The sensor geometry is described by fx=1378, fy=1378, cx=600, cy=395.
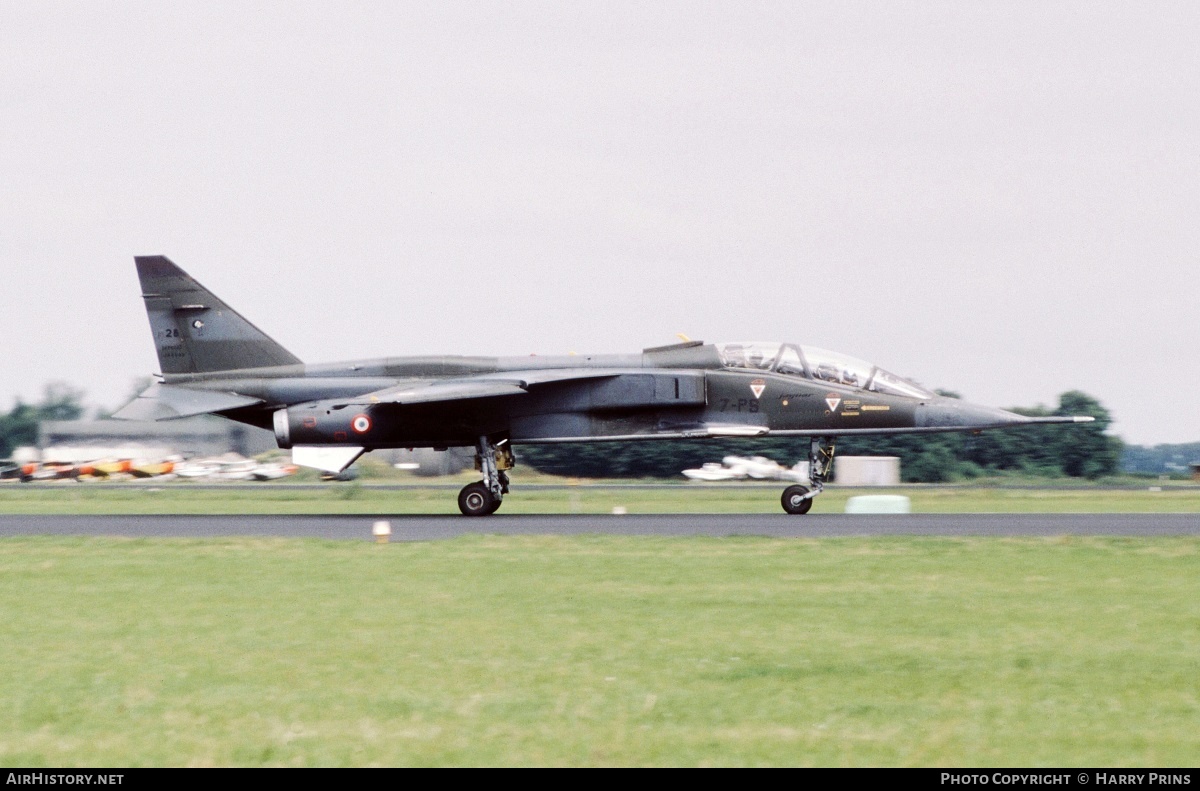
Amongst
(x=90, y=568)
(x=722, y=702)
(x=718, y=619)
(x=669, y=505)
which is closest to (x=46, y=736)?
(x=722, y=702)

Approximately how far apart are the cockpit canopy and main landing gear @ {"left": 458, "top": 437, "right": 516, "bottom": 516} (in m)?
4.91

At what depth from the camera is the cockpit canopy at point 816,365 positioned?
26781 millimetres

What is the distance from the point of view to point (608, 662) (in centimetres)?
969

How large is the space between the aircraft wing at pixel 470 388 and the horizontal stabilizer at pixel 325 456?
1008mm

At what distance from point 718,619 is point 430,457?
56.9 meters

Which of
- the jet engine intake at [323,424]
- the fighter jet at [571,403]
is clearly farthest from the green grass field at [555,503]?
the jet engine intake at [323,424]

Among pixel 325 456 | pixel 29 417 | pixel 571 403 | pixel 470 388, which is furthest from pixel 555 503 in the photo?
pixel 29 417

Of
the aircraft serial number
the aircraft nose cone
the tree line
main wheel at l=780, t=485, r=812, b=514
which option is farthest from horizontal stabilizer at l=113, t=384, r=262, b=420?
the tree line

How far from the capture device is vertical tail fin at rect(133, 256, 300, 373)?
95.3ft

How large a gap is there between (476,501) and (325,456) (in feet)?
10.2

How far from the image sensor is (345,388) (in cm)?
2848

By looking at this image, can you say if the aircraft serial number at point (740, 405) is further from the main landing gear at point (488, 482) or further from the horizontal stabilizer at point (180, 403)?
the horizontal stabilizer at point (180, 403)

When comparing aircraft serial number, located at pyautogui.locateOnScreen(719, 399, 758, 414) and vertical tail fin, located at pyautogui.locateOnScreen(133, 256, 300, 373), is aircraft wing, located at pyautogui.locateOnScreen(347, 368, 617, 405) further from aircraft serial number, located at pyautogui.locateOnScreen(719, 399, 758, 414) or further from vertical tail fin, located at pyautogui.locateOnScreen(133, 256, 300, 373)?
vertical tail fin, located at pyautogui.locateOnScreen(133, 256, 300, 373)

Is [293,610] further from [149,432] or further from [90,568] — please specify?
[149,432]
